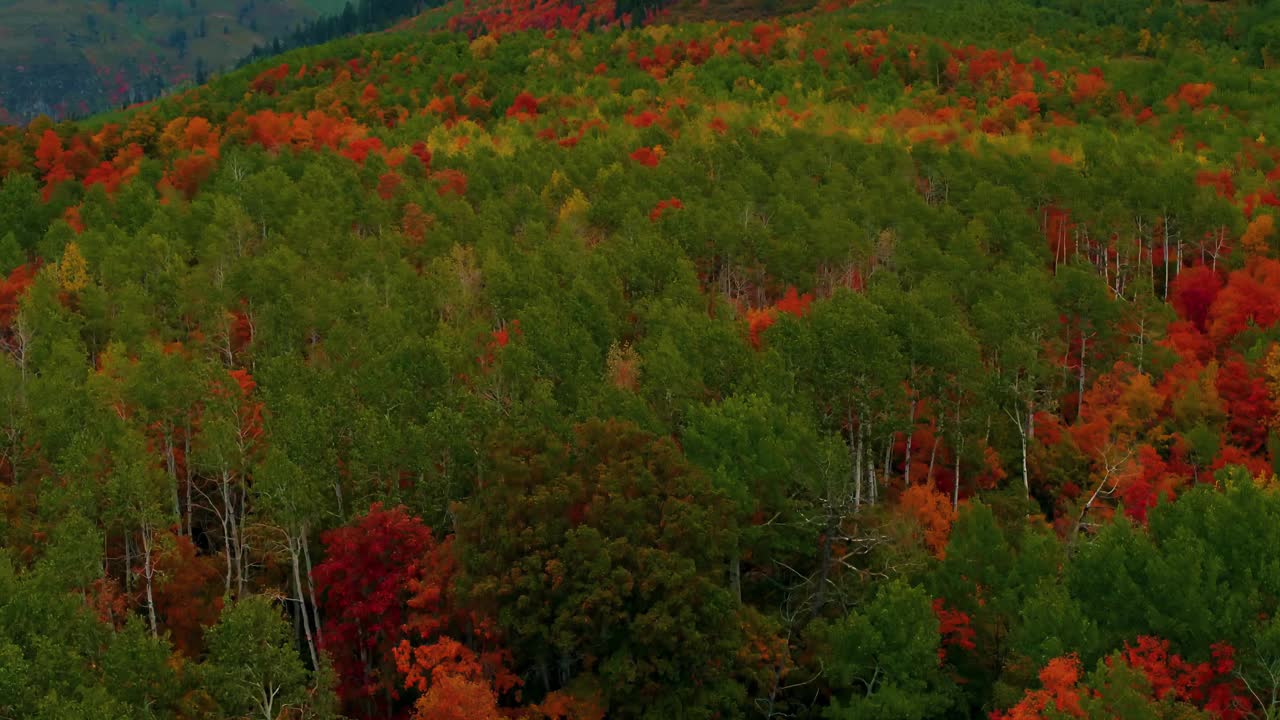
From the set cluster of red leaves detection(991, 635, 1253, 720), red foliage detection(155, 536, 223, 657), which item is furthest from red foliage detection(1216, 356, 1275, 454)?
red foliage detection(155, 536, 223, 657)

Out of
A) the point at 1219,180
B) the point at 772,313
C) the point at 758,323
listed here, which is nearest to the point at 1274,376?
the point at 772,313

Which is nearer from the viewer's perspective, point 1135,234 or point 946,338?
point 946,338

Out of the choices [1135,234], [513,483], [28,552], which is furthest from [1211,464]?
[28,552]

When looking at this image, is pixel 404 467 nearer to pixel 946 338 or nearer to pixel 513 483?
pixel 513 483

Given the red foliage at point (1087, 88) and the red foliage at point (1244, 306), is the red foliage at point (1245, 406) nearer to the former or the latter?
the red foliage at point (1244, 306)

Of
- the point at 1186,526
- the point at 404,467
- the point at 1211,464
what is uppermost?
the point at 404,467

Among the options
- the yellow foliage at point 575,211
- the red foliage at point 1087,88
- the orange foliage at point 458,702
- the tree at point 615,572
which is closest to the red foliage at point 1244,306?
the tree at point 615,572
